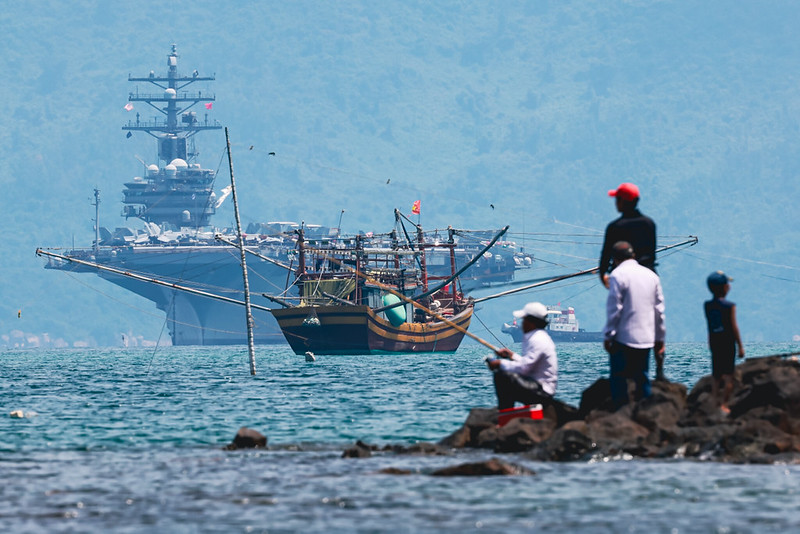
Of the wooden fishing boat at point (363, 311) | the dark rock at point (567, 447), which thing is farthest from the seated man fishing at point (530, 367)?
the wooden fishing boat at point (363, 311)

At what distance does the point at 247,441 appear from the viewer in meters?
20.6

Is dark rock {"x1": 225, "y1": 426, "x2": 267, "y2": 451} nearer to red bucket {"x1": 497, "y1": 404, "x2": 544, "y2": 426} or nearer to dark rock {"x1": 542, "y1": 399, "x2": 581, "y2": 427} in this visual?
red bucket {"x1": 497, "y1": 404, "x2": 544, "y2": 426}

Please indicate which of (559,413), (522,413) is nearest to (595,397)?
(559,413)

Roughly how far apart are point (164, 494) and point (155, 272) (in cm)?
17153

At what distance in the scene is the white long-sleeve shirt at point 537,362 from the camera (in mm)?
18172

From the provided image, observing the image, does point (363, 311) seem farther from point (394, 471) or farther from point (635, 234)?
point (394, 471)

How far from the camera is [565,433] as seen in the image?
697 inches

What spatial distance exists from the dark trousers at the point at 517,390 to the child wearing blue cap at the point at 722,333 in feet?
7.11

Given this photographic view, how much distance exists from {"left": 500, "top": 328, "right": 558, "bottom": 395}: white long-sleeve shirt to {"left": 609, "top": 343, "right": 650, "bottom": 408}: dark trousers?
0.74 m

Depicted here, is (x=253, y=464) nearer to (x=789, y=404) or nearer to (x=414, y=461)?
(x=414, y=461)

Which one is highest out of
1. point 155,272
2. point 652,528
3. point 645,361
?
point 155,272

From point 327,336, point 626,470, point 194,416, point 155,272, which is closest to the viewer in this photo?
point 626,470

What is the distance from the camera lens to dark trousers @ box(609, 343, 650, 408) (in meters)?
17.5

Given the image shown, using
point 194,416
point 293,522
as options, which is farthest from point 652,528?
point 194,416
